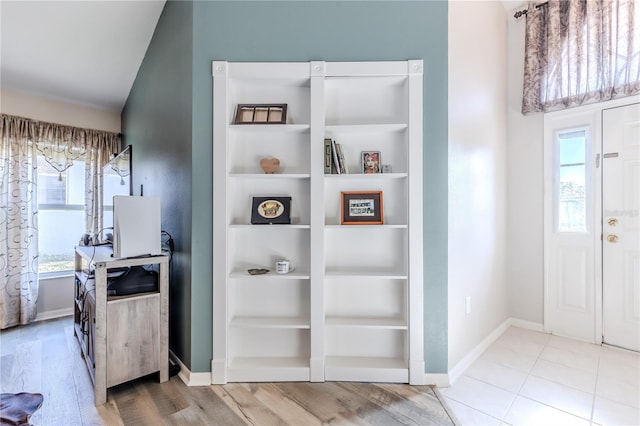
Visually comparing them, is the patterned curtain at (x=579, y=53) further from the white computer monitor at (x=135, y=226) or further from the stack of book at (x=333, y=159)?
the white computer monitor at (x=135, y=226)

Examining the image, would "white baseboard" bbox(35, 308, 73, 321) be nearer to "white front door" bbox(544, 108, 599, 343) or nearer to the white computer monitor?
the white computer monitor

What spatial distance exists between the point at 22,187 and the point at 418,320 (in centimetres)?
406

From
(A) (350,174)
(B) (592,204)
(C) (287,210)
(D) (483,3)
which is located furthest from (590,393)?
(D) (483,3)

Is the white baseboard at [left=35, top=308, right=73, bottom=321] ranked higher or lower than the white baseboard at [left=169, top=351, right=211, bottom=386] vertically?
lower

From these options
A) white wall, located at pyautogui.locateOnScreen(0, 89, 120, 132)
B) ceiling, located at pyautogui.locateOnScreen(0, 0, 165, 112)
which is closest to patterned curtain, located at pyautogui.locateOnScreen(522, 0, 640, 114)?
ceiling, located at pyautogui.locateOnScreen(0, 0, 165, 112)

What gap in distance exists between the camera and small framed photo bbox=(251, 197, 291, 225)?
1870 mm

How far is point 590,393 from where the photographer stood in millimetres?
1738

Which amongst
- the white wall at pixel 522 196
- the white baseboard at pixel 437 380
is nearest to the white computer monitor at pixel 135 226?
the white baseboard at pixel 437 380

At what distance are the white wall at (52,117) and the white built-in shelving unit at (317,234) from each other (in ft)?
8.85

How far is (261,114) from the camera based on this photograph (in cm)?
187

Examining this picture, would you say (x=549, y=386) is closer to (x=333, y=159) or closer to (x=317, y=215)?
(x=317, y=215)

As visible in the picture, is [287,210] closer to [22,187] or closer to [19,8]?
[19,8]

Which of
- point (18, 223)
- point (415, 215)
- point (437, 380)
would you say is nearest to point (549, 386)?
point (437, 380)

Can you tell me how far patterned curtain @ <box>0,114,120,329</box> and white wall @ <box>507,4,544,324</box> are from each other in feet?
16.1
